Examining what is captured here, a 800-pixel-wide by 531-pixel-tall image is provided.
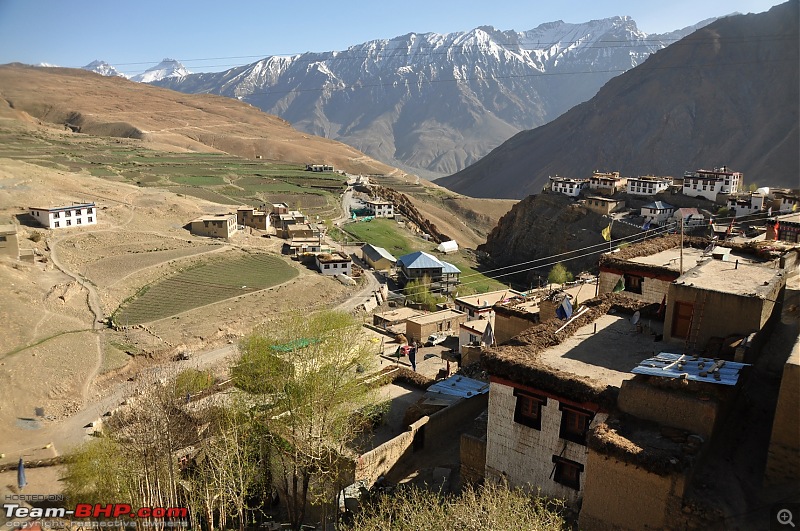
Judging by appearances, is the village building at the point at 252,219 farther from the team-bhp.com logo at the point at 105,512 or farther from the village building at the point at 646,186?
the team-bhp.com logo at the point at 105,512

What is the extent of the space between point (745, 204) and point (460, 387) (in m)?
53.5

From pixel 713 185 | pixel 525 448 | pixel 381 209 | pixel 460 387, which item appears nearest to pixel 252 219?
pixel 381 209

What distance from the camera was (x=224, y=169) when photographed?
110 m

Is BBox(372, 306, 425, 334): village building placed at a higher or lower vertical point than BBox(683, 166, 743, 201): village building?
lower

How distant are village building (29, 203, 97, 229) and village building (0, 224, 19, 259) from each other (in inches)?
348

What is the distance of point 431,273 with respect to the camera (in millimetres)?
59500

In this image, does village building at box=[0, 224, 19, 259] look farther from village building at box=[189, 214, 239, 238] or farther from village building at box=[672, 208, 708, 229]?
village building at box=[672, 208, 708, 229]

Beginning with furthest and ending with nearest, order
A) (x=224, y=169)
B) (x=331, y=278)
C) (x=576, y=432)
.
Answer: (x=224, y=169)
(x=331, y=278)
(x=576, y=432)

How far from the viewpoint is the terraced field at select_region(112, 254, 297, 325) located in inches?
1646

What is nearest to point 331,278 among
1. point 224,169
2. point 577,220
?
point 577,220

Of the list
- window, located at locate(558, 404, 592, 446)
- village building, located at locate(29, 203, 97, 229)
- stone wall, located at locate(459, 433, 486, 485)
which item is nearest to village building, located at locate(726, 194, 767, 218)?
stone wall, located at locate(459, 433, 486, 485)

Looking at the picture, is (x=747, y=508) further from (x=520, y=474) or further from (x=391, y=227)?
(x=391, y=227)

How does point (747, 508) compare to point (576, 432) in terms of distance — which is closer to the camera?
point (747, 508)

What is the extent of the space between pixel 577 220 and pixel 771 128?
73.8 metres
